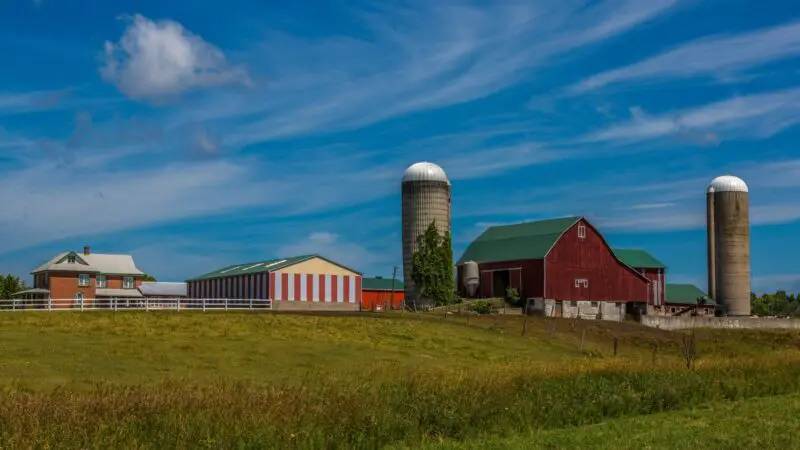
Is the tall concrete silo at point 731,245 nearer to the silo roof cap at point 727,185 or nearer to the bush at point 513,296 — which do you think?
the silo roof cap at point 727,185

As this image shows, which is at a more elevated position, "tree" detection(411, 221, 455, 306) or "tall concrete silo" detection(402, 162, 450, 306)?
"tall concrete silo" detection(402, 162, 450, 306)

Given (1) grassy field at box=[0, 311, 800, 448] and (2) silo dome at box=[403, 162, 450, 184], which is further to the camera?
(2) silo dome at box=[403, 162, 450, 184]

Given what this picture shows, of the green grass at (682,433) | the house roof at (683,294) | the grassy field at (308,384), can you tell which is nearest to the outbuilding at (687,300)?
the house roof at (683,294)

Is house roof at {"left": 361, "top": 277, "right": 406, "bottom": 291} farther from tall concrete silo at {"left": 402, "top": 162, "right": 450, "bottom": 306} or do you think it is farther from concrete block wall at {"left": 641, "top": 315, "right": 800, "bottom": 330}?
concrete block wall at {"left": 641, "top": 315, "right": 800, "bottom": 330}

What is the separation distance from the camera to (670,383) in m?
26.8

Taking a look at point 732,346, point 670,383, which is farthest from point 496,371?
point 732,346

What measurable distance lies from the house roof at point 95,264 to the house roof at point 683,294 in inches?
2487

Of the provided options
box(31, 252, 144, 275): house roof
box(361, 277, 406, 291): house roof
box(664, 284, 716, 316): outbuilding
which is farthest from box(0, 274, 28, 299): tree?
box(664, 284, 716, 316): outbuilding

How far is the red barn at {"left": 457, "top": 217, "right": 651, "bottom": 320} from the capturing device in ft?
268

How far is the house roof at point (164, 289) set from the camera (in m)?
114

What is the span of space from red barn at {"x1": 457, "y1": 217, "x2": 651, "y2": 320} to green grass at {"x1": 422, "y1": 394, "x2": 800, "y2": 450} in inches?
2274

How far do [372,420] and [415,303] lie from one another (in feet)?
216

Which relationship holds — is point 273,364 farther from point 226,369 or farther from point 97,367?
point 97,367

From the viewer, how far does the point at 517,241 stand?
87812mm
